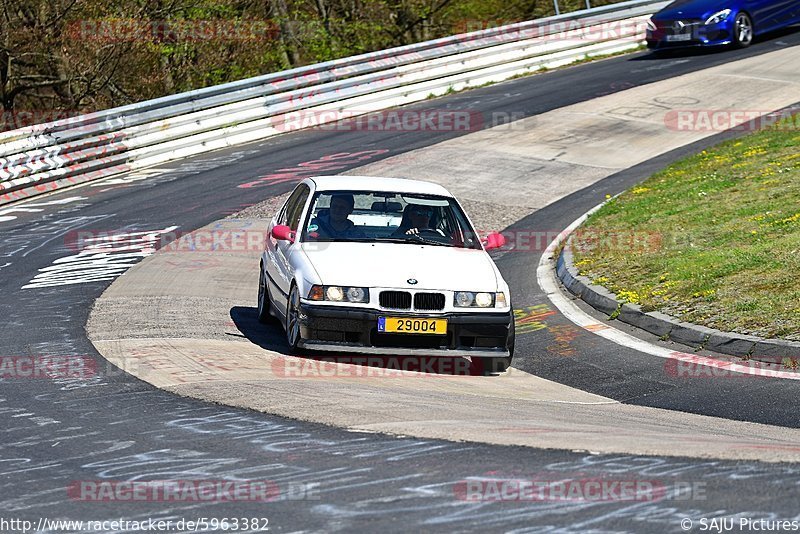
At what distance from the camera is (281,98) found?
24344 millimetres

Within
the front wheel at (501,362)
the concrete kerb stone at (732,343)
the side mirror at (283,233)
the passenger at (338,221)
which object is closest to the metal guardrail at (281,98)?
the side mirror at (283,233)

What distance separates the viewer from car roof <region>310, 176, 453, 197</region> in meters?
11.2

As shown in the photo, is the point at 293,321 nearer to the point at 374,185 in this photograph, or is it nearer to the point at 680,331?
the point at 374,185

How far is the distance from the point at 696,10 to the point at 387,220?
19187 mm

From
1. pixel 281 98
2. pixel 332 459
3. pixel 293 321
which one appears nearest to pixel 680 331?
pixel 293 321

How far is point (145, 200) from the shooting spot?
61.5 feet

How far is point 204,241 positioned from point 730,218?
6854mm

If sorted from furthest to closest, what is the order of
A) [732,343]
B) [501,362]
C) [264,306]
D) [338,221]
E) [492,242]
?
[264,306], [492,242], [338,221], [501,362], [732,343]

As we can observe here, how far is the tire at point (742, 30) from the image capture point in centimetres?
2809

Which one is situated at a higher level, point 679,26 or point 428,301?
point 679,26

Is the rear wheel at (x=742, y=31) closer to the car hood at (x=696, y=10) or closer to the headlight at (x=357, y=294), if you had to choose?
the car hood at (x=696, y=10)

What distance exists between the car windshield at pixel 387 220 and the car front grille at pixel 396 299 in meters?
1.02

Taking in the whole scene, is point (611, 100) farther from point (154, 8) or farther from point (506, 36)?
point (154, 8)

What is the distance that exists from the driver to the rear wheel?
762 inches
